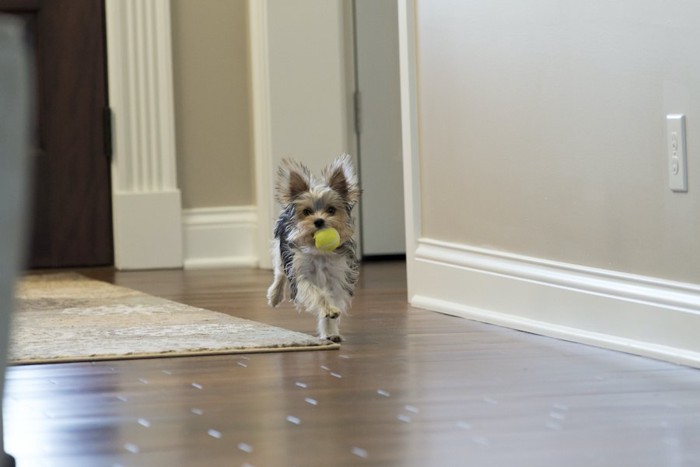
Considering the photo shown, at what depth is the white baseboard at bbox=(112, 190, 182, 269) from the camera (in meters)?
4.48

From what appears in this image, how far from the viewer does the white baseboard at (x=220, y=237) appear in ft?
15.0

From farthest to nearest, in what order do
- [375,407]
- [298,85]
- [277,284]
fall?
1. [298,85]
2. [277,284]
3. [375,407]

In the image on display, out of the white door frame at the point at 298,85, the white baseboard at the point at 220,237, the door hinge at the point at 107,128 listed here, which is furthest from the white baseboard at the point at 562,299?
the door hinge at the point at 107,128

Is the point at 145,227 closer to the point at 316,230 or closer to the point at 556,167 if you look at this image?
the point at 316,230

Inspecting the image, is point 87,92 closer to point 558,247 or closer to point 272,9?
point 272,9

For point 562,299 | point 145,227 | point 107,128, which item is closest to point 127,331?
point 562,299

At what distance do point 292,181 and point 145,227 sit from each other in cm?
194

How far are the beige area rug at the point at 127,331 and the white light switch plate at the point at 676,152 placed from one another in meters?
0.75

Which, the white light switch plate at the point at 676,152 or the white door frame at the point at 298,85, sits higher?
the white door frame at the point at 298,85

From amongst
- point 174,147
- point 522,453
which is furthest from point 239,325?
point 174,147

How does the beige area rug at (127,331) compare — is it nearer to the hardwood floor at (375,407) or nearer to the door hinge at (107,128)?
the hardwood floor at (375,407)

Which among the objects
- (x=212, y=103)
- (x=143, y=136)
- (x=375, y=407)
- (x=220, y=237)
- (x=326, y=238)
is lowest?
(x=375, y=407)

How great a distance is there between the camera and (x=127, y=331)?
2.74m

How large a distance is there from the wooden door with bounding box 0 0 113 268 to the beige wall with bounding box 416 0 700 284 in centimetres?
169
